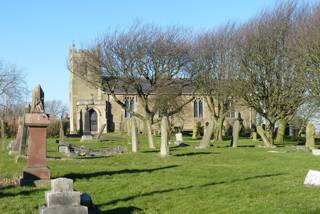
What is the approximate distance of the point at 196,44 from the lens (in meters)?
42.3

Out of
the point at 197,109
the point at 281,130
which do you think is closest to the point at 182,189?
the point at 281,130

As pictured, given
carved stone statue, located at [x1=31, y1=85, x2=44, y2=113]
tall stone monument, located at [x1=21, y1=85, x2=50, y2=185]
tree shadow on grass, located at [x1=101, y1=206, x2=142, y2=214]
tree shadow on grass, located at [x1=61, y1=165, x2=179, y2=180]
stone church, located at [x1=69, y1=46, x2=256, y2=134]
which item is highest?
stone church, located at [x1=69, y1=46, x2=256, y2=134]

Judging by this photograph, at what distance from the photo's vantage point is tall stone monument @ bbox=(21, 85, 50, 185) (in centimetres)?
1291

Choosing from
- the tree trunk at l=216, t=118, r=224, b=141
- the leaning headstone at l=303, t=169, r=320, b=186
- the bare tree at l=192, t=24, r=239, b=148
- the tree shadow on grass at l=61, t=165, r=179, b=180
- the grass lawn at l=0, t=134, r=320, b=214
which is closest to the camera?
the grass lawn at l=0, t=134, r=320, b=214

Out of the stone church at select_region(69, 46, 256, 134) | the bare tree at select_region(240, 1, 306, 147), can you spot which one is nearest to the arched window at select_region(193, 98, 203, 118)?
the stone church at select_region(69, 46, 256, 134)

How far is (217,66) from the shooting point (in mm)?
39969

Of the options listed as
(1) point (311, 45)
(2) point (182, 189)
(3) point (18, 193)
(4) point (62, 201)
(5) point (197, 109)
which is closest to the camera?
(4) point (62, 201)

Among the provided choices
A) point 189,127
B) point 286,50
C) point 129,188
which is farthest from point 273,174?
point 189,127

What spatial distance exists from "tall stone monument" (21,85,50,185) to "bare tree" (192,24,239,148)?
962 inches

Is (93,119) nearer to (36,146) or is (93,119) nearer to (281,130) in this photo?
(281,130)

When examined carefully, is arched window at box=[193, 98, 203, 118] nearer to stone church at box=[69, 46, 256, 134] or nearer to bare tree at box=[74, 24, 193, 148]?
stone church at box=[69, 46, 256, 134]

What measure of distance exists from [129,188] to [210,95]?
102 feet

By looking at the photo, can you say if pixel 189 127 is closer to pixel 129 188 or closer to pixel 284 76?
pixel 284 76

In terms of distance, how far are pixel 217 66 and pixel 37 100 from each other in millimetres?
27383
